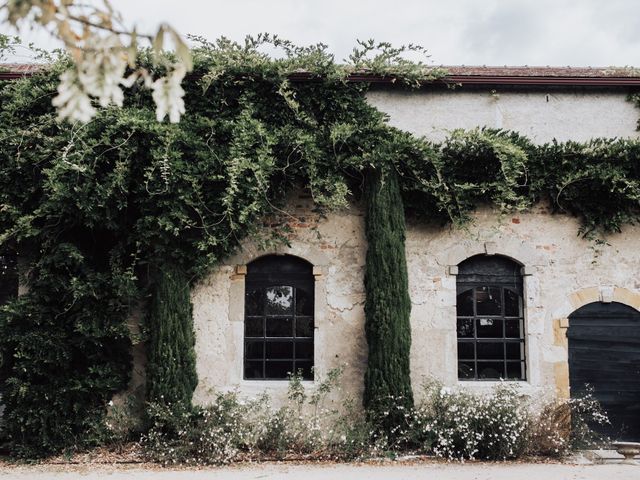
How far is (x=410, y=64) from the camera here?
8.77 metres

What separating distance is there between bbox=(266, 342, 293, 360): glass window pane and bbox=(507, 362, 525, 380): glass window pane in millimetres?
3098

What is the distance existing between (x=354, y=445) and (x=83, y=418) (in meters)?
3.50

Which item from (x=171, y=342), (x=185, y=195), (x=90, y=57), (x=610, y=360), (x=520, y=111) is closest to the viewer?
(x=90, y=57)

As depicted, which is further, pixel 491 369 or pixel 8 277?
pixel 8 277

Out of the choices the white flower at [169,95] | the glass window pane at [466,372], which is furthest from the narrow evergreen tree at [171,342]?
the white flower at [169,95]

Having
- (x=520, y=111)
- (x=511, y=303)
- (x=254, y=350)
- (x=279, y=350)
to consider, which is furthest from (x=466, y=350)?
(x=520, y=111)

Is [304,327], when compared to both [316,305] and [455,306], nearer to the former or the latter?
[316,305]

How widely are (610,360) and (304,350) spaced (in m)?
4.28

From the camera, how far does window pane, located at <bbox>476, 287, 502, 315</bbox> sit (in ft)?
28.5

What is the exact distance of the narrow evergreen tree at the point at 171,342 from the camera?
25.7 feet

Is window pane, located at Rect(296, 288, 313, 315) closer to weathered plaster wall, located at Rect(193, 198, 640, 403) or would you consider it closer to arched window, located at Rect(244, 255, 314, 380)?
arched window, located at Rect(244, 255, 314, 380)

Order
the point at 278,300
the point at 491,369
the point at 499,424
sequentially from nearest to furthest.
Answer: the point at 499,424
the point at 491,369
the point at 278,300

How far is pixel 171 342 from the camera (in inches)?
313

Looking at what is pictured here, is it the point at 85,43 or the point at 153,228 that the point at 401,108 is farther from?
the point at 85,43
